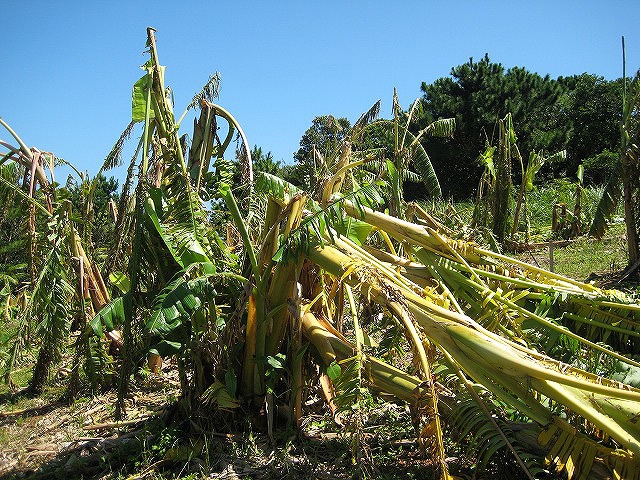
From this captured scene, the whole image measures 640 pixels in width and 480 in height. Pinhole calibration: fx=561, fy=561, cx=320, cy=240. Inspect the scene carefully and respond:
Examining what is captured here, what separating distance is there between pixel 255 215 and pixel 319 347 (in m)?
1.19

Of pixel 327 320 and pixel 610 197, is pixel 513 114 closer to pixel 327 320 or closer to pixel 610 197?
pixel 610 197

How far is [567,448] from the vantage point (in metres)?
2.80

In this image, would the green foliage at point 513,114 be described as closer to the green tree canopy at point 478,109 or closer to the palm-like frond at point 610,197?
the green tree canopy at point 478,109

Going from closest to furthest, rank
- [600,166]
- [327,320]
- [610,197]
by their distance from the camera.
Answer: [327,320] < [610,197] < [600,166]

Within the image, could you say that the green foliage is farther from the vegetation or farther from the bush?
the vegetation

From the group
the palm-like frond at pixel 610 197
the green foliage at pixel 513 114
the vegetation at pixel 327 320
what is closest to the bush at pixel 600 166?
the green foliage at pixel 513 114

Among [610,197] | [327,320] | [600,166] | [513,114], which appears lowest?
[327,320]

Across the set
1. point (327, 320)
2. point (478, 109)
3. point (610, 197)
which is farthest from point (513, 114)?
point (327, 320)

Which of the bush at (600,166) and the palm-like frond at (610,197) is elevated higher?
the bush at (600,166)

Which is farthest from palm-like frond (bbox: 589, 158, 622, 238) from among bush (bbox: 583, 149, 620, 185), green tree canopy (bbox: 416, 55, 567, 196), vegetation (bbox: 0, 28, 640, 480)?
green tree canopy (bbox: 416, 55, 567, 196)

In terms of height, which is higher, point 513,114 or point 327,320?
point 513,114

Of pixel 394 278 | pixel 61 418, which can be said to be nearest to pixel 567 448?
pixel 394 278

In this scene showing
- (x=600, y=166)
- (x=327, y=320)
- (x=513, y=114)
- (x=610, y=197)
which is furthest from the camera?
(x=513, y=114)

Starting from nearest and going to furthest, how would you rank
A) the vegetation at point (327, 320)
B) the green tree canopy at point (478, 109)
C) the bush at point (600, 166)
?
the vegetation at point (327, 320) < the bush at point (600, 166) < the green tree canopy at point (478, 109)
